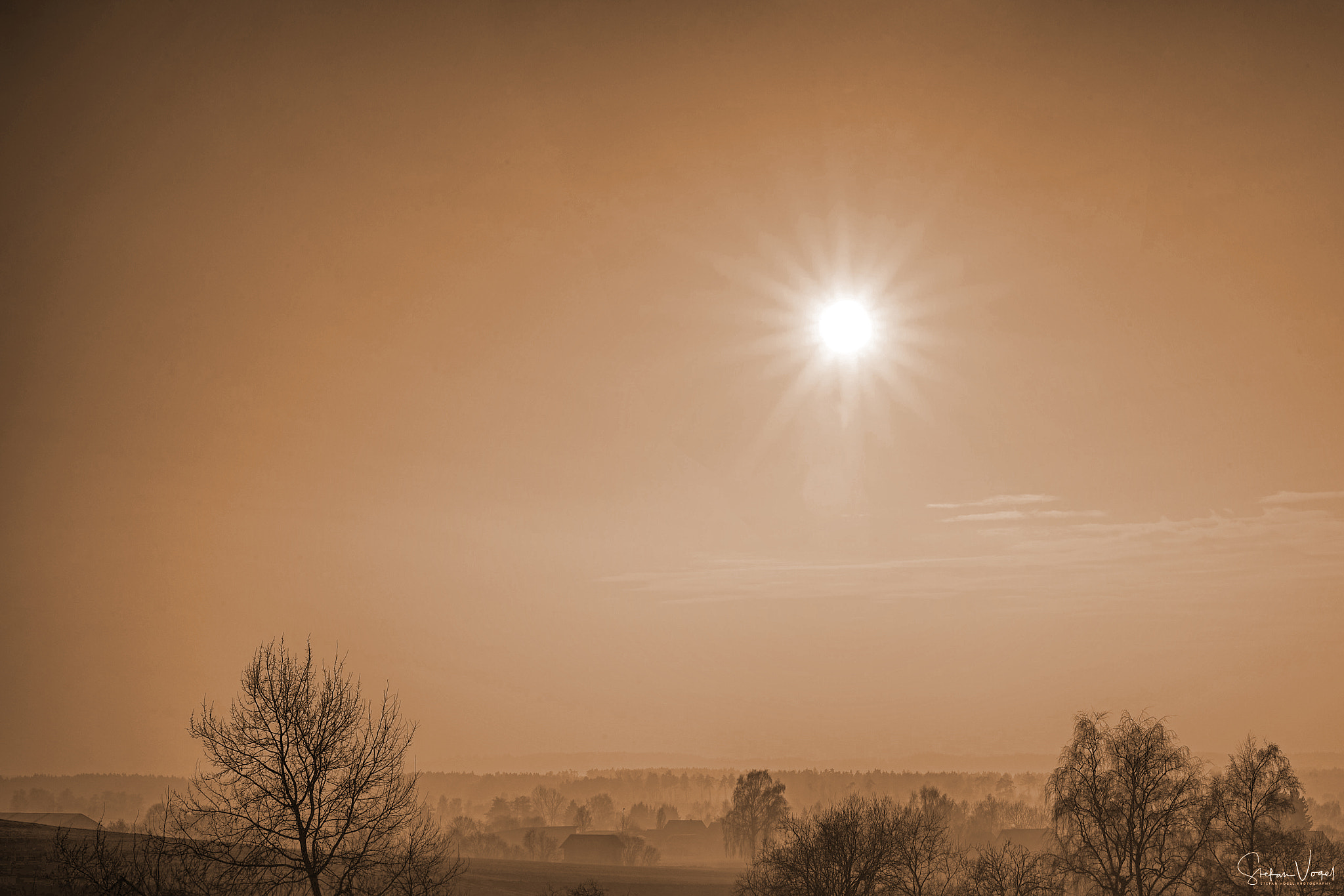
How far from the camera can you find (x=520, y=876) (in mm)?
101125

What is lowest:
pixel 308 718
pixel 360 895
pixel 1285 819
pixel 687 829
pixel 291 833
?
pixel 687 829

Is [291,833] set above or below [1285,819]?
above

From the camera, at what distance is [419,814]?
22.1 meters

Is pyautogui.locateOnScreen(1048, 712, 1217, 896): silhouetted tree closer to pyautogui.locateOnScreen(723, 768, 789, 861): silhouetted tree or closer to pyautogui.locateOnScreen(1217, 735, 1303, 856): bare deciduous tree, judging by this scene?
pyautogui.locateOnScreen(1217, 735, 1303, 856): bare deciduous tree

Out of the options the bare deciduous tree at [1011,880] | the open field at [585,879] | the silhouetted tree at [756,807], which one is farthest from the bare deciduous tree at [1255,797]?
the silhouetted tree at [756,807]

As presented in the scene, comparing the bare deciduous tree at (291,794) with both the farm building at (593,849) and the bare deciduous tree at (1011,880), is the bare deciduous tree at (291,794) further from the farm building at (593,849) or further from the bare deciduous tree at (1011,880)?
the farm building at (593,849)

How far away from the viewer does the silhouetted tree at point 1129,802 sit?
37.5 meters

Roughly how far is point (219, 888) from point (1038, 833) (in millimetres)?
128177

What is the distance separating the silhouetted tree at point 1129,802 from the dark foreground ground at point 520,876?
92.5ft

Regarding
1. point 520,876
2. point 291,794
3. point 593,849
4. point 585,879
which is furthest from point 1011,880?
point 593,849

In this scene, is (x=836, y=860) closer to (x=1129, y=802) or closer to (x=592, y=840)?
(x=1129, y=802)

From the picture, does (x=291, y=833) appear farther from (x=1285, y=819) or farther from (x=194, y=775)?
(x=1285, y=819)

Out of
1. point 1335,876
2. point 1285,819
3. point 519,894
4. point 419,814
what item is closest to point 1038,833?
point 1285,819

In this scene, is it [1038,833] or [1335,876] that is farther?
[1038,833]
